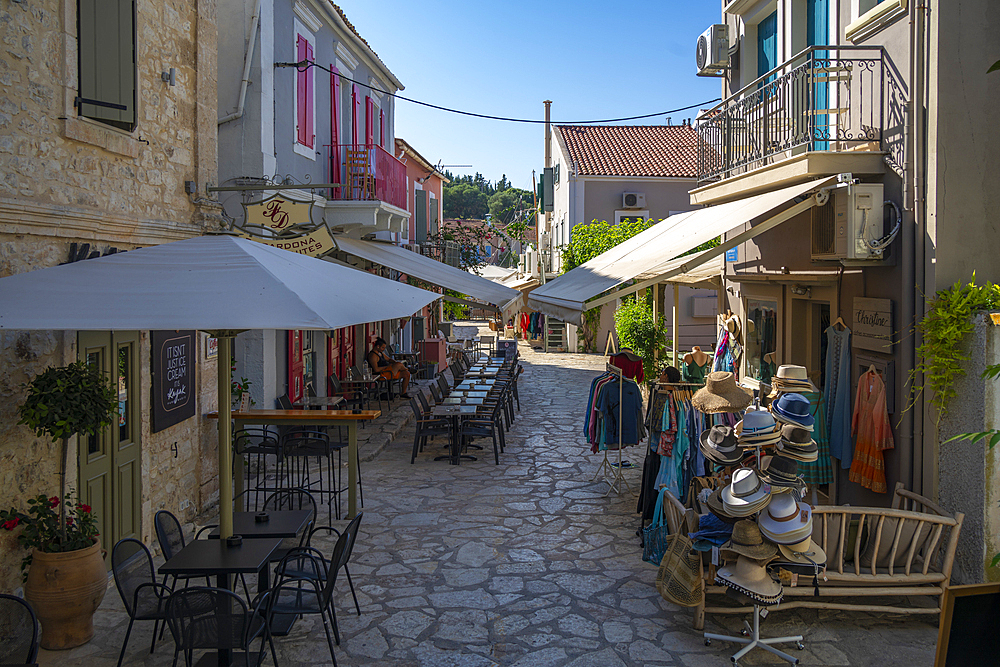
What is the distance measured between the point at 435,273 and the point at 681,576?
321 inches

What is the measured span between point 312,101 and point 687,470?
9069mm

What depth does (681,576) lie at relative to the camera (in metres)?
5.37

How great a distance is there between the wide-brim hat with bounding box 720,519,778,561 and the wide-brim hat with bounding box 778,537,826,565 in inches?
2.7

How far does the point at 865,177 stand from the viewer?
22.9 ft

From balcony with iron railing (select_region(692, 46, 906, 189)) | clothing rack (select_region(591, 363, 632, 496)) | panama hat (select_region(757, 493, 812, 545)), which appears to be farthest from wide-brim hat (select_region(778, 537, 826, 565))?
clothing rack (select_region(591, 363, 632, 496))

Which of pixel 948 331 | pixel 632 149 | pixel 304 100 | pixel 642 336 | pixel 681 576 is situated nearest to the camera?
pixel 681 576

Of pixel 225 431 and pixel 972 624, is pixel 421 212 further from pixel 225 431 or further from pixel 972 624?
pixel 972 624

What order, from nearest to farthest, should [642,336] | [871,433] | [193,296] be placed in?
[193,296]
[871,433]
[642,336]

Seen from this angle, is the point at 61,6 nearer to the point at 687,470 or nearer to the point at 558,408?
the point at 687,470

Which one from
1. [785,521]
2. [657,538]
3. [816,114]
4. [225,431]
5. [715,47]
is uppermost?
[715,47]

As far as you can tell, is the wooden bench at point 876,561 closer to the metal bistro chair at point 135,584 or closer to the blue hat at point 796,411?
the blue hat at point 796,411

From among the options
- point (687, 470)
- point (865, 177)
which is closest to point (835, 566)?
point (687, 470)

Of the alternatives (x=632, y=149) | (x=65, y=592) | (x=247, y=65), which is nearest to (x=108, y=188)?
(x=65, y=592)

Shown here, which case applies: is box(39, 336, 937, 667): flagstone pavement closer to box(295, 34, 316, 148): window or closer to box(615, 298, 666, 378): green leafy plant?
box(295, 34, 316, 148): window
